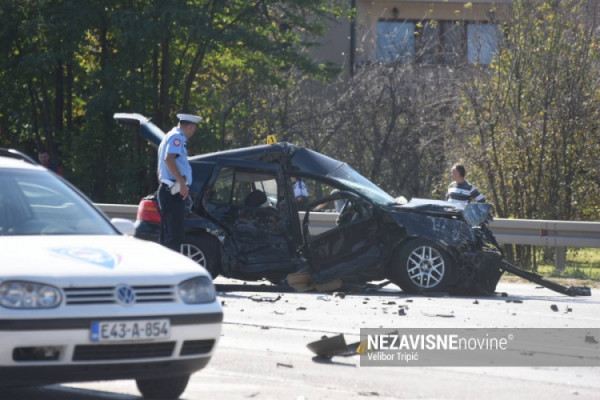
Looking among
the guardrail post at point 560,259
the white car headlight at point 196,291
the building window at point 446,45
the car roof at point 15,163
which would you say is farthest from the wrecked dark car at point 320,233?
the building window at point 446,45

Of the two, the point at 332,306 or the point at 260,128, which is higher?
the point at 260,128

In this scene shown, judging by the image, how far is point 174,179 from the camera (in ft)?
39.9

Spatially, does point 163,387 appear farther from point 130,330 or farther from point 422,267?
point 422,267

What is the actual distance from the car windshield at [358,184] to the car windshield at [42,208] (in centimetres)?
575

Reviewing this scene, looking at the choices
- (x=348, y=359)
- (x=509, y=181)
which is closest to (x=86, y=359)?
(x=348, y=359)

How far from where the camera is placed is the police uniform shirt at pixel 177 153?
1215 cm

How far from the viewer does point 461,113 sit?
73.2 ft

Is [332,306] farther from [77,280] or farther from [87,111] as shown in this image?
[87,111]

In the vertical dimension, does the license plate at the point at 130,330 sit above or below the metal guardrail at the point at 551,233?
above

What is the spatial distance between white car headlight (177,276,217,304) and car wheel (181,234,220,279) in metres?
6.41

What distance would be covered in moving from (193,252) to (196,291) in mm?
6607

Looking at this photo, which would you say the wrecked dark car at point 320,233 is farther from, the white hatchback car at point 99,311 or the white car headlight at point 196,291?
the white car headlight at point 196,291

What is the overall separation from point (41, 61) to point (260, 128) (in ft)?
17.8

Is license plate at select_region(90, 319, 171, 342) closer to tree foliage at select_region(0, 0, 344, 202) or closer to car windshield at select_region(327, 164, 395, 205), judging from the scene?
car windshield at select_region(327, 164, 395, 205)
